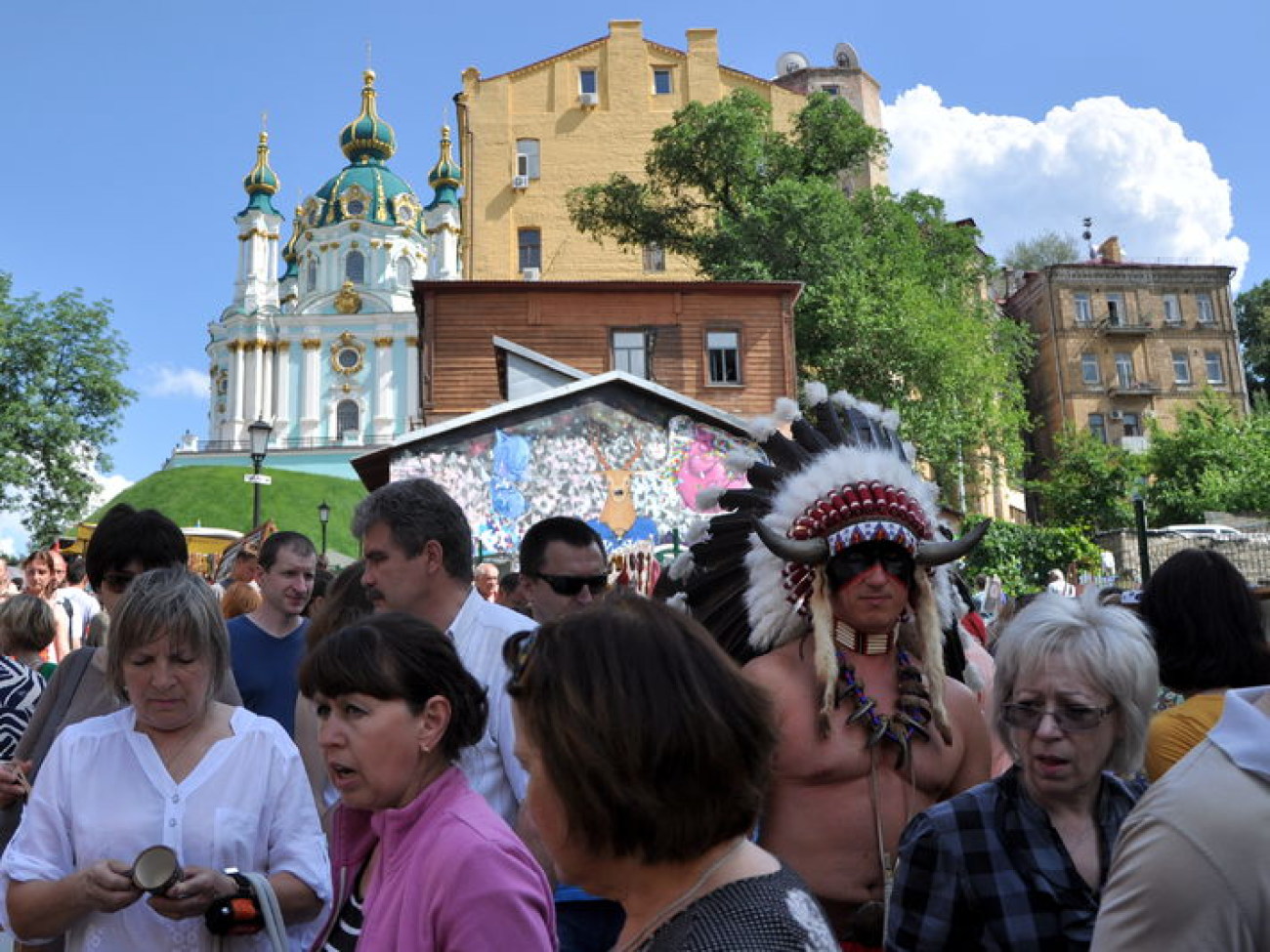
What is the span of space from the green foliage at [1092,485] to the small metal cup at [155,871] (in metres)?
44.4

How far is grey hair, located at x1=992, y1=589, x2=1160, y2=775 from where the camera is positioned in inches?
110

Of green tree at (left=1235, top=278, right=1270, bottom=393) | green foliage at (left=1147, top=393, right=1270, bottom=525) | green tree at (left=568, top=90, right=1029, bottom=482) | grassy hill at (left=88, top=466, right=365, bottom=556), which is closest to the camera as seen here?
green tree at (left=568, top=90, right=1029, bottom=482)

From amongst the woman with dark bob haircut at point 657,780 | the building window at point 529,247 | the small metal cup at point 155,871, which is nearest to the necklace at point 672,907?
the woman with dark bob haircut at point 657,780

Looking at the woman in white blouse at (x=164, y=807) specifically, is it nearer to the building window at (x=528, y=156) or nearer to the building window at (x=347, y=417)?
the building window at (x=528, y=156)

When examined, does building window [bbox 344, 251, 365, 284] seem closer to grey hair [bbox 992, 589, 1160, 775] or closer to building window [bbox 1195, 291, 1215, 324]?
building window [bbox 1195, 291, 1215, 324]

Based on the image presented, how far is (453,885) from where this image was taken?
2.25 meters

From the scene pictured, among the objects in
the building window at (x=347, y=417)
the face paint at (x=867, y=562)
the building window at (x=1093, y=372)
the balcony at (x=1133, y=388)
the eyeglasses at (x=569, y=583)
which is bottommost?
the face paint at (x=867, y=562)

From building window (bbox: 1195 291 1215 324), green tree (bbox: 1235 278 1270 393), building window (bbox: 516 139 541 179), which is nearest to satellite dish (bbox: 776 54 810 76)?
building window (bbox: 516 139 541 179)

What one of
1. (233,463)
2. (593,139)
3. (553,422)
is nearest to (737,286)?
(553,422)

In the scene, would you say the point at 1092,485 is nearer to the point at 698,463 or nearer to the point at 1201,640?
the point at 698,463

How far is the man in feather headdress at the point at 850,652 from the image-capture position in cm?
326

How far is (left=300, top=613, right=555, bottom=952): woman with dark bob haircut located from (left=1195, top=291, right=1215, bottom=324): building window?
62985mm

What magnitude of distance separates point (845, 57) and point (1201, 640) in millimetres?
56121

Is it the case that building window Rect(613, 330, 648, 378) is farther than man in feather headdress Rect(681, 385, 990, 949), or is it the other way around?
building window Rect(613, 330, 648, 378)
